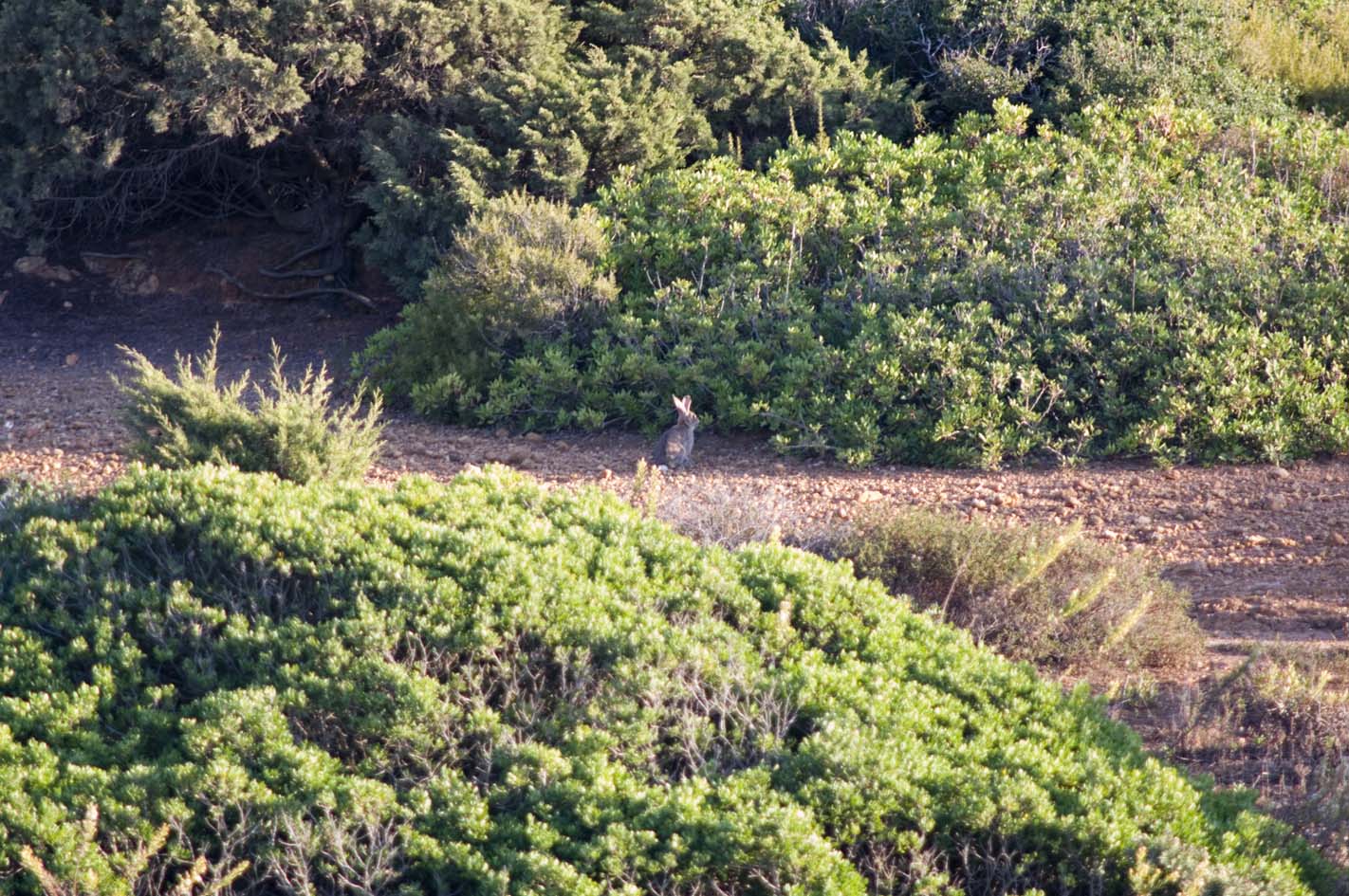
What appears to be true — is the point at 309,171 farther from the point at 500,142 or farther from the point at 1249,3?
the point at 1249,3

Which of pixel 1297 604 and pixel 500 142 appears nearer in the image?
pixel 1297 604

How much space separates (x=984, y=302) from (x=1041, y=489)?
1450 millimetres

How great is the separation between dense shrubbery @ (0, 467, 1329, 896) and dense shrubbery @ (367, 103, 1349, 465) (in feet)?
11.3

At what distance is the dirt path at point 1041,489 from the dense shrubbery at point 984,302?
0.69 ft

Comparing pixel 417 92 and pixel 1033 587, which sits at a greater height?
pixel 417 92

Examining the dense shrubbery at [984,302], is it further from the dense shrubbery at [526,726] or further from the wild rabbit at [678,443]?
the dense shrubbery at [526,726]

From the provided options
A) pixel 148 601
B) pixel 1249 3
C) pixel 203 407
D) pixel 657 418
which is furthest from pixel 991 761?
pixel 1249 3

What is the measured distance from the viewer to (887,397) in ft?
25.1

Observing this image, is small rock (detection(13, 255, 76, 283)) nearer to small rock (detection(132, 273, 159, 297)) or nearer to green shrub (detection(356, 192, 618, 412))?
small rock (detection(132, 273, 159, 297))

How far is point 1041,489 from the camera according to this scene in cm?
704

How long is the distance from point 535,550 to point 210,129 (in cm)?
663

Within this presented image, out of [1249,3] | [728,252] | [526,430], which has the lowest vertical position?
[526,430]

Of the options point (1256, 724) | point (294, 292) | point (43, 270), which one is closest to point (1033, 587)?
point (1256, 724)

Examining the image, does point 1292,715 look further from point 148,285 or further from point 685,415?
point 148,285
